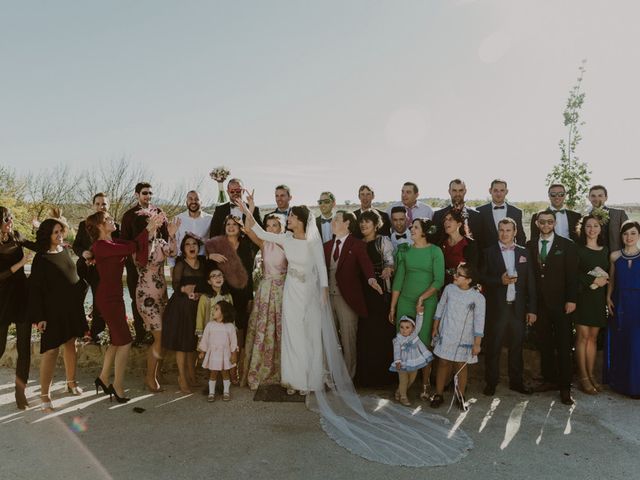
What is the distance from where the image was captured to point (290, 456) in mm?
3914

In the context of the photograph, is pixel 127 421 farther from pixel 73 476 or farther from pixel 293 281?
pixel 293 281

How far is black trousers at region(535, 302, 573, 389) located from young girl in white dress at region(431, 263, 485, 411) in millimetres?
1106

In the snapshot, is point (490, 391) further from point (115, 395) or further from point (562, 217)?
point (115, 395)

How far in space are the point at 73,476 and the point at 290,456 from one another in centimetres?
167

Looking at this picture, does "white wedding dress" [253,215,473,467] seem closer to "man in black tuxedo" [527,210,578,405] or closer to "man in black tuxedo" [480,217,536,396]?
"man in black tuxedo" [480,217,536,396]

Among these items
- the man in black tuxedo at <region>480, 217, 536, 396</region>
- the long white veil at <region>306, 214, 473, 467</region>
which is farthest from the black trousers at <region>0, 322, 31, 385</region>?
the man in black tuxedo at <region>480, 217, 536, 396</region>

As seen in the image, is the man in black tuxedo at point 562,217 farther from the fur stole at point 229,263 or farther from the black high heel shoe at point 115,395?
the black high heel shoe at point 115,395

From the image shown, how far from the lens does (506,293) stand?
5383mm

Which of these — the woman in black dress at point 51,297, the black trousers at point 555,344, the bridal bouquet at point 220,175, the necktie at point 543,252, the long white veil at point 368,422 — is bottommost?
the long white veil at point 368,422

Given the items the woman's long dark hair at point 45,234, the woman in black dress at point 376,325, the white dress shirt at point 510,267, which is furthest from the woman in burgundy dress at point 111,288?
the white dress shirt at point 510,267

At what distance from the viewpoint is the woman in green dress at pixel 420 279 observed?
5219 mm

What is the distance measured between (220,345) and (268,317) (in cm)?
→ 64

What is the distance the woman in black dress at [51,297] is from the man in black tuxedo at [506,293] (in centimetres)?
454

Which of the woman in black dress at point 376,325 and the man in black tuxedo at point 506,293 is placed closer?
the man in black tuxedo at point 506,293
